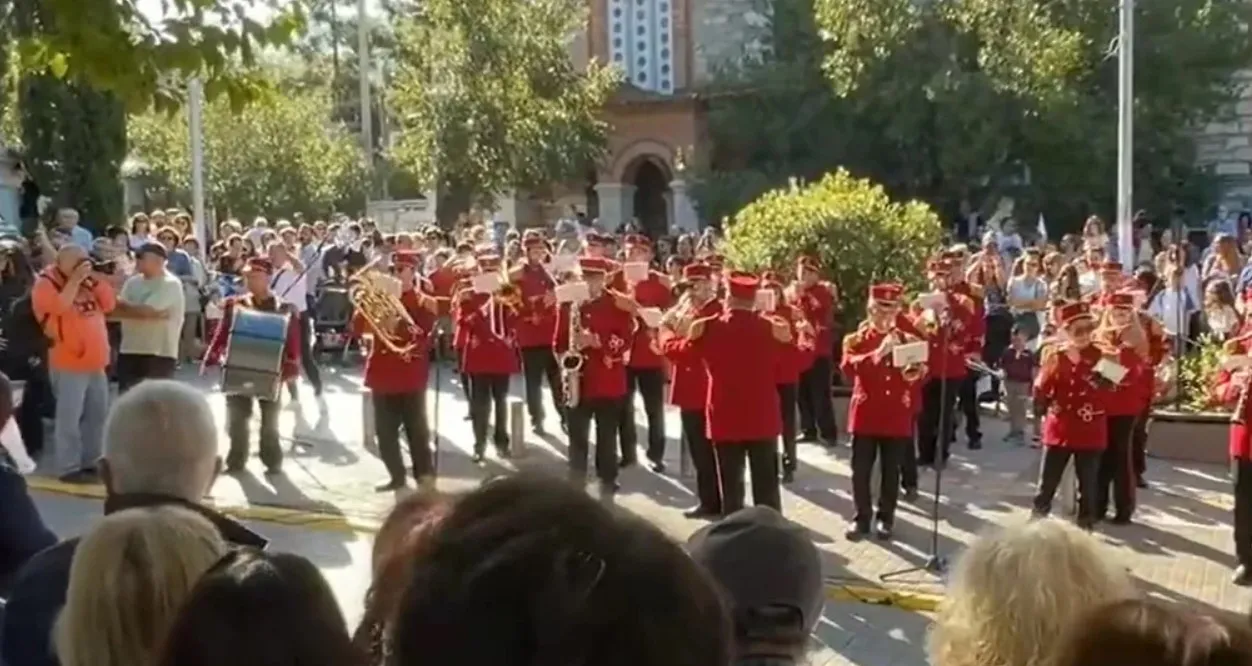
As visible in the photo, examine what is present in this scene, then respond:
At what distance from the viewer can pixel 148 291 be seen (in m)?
12.4

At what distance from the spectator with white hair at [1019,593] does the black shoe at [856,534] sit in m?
7.03

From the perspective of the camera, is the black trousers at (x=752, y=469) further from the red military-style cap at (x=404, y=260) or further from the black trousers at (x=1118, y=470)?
the red military-style cap at (x=404, y=260)

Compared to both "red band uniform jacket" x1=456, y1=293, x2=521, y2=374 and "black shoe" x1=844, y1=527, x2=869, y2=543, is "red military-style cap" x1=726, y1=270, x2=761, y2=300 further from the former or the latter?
"red band uniform jacket" x1=456, y1=293, x2=521, y2=374

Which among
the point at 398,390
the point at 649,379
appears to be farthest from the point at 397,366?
the point at 649,379

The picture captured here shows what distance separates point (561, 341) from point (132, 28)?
21.7 feet

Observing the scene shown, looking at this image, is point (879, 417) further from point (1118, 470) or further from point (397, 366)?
point (397, 366)

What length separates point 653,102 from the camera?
37594 millimetres

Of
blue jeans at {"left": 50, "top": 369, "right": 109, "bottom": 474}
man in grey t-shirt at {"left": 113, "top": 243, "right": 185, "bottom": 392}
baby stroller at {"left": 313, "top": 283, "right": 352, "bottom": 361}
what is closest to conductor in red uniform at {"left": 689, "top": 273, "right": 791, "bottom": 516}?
man in grey t-shirt at {"left": 113, "top": 243, "right": 185, "bottom": 392}

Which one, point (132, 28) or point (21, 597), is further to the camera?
point (132, 28)

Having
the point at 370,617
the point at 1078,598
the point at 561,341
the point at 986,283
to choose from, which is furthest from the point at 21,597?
the point at 986,283

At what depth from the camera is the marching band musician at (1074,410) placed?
10234mm

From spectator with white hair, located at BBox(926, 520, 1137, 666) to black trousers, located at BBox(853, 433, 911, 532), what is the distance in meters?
6.95

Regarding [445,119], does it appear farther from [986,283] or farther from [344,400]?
[986,283]

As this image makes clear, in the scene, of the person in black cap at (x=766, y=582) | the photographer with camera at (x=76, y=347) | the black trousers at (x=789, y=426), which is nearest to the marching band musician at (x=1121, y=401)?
the black trousers at (x=789, y=426)
